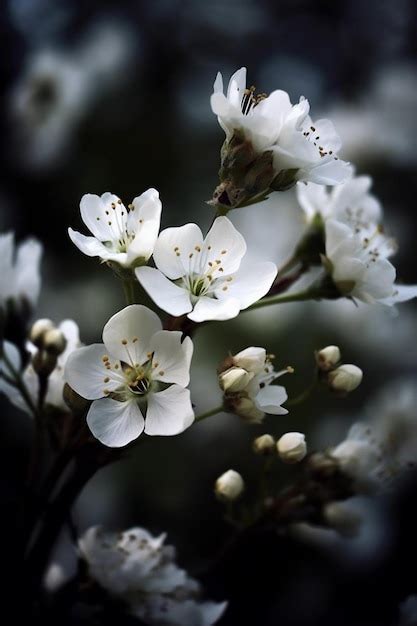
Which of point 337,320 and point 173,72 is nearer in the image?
point 337,320

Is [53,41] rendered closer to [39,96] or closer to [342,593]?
[39,96]

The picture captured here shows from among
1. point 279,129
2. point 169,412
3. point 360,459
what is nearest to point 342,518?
point 360,459

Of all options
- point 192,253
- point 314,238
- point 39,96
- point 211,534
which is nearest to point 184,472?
point 211,534

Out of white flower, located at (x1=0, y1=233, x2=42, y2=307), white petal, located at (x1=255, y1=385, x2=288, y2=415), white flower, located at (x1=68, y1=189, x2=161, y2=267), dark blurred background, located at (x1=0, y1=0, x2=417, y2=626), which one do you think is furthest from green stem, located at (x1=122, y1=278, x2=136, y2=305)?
dark blurred background, located at (x1=0, y1=0, x2=417, y2=626)

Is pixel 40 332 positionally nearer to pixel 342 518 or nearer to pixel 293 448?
pixel 293 448

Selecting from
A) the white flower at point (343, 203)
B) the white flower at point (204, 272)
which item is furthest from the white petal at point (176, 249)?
the white flower at point (343, 203)

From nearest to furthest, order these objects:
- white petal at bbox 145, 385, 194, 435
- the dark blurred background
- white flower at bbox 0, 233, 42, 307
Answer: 1. white petal at bbox 145, 385, 194, 435
2. white flower at bbox 0, 233, 42, 307
3. the dark blurred background

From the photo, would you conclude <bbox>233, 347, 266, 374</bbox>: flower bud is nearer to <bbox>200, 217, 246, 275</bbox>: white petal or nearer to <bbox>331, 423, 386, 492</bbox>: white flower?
<bbox>200, 217, 246, 275</bbox>: white petal

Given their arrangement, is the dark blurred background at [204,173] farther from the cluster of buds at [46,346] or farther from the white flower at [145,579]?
the cluster of buds at [46,346]
